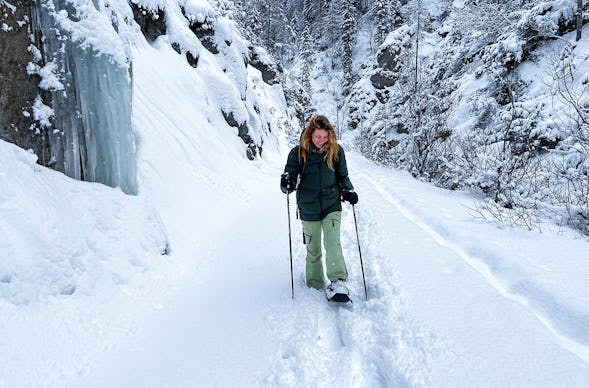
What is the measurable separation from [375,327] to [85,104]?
4.42 m

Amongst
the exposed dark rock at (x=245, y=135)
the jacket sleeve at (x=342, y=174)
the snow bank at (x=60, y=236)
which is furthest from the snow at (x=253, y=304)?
the exposed dark rock at (x=245, y=135)

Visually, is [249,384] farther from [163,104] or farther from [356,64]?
[356,64]

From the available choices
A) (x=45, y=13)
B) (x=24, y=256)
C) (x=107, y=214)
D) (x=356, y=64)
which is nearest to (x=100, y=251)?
(x=107, y=214)

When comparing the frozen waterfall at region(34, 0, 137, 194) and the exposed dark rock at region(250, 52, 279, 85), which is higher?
the exposed dark rock at region(250, 52, 279, 85)

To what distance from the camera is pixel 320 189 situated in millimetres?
4062

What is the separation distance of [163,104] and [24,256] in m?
7.02

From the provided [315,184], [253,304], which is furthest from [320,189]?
[253,304]

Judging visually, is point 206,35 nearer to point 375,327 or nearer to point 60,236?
point 60,236

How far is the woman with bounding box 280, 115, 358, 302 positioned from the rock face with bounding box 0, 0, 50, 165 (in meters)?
2.86

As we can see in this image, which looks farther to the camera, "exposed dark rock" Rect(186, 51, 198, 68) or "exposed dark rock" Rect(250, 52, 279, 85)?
"exposed dark rock" Rect(250, 52, 279, 85)

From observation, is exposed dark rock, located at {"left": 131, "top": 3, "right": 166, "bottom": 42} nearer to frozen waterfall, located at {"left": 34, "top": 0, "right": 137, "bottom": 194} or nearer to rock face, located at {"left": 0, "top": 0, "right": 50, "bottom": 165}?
frozen waterfall, located at {"left": 34, "top": 0, "right": 137, "bottom": 194}

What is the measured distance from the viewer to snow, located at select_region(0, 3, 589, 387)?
2648 mm

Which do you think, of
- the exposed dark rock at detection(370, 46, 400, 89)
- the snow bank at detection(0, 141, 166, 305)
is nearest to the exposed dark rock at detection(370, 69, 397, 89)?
the exposed dark rock at detection(370, 46, 400, 89)

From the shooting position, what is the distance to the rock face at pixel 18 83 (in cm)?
369
